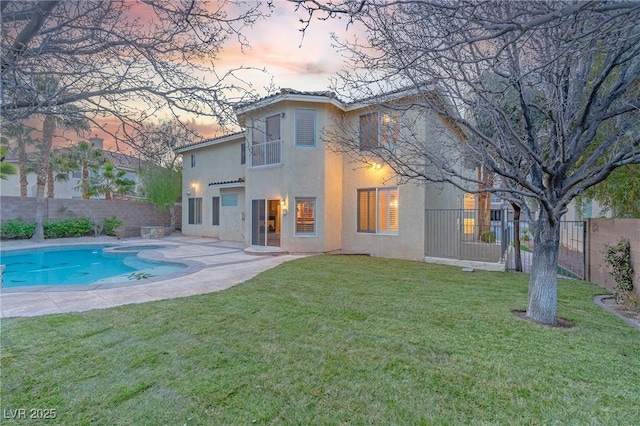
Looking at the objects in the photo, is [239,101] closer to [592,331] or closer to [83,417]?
[83,417]

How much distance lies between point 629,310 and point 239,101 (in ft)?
31.9

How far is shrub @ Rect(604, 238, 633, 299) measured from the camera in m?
8.40

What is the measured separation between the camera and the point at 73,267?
15.8m

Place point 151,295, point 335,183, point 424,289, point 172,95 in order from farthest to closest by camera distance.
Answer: point 335,183
point 424,289
point 151,295
point 172,95

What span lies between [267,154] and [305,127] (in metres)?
2.57

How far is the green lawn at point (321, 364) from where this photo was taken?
364 centimetres

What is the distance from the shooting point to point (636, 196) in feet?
31.5

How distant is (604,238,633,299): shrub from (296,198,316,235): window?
11.2 meters

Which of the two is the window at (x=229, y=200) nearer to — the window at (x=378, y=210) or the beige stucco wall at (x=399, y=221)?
the beige stucco wall at (x=399, y=221)

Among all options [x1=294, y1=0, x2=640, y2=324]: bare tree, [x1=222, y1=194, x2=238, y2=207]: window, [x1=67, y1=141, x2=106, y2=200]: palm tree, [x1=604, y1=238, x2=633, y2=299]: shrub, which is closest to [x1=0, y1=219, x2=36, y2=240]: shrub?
[x1=67, y1=141, x2=106, y2=200]: palm tree

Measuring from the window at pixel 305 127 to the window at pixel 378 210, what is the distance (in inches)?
141

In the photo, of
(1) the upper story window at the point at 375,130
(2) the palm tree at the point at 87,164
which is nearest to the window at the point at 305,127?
(1) the upper story window at the point at 375,130

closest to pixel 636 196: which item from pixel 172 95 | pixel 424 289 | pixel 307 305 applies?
pixel 424 289

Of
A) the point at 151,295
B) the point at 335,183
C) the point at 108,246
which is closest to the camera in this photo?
the point at 151,295
